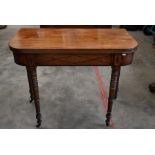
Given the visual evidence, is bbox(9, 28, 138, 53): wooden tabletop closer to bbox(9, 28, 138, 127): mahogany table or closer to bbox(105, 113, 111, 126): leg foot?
bbox(9, 28, 138, 127): mahogany table

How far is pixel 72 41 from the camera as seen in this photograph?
1.49 meters

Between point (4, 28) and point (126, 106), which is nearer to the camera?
point (126, 106)

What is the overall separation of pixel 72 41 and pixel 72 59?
0.16 metres

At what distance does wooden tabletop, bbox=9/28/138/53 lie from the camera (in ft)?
4.50

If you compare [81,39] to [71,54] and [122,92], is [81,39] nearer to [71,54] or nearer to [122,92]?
[71,54]

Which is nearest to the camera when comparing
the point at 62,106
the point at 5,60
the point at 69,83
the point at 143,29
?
the point at 62,106

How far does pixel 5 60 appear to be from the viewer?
3.15m

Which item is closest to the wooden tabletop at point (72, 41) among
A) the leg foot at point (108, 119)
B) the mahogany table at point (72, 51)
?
the mahogany table at point (72, 51)

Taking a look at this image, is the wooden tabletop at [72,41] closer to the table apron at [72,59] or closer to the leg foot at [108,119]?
the table apron at [72,59]

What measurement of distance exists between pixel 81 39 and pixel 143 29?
3.42 metres

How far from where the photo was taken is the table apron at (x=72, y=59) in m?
1.40

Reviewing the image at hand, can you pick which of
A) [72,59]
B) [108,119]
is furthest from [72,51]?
[108,119]

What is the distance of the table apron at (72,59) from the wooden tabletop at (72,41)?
5 centimetres

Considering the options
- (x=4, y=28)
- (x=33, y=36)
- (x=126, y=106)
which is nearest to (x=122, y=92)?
(x=126, y=106)
